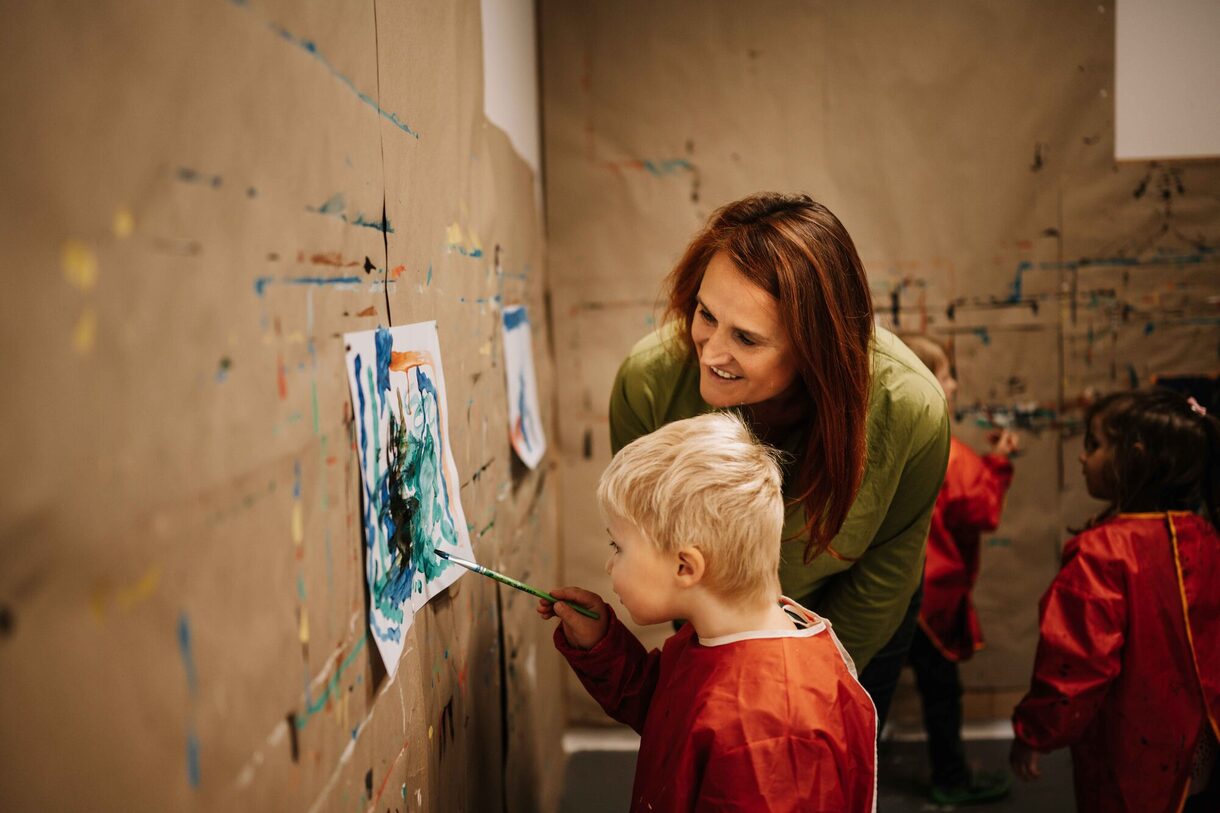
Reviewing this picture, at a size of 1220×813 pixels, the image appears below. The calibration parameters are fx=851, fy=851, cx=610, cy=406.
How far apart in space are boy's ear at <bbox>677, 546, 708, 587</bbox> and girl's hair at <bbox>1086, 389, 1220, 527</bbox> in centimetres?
115

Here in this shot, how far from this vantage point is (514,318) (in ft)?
5.51

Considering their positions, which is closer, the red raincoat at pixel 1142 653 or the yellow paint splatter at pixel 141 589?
the yellow paint splatter at pixel 141 589

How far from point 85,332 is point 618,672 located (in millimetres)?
878

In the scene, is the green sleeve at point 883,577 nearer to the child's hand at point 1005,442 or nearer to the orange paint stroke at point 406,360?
the orange paint stroke at point 406,360

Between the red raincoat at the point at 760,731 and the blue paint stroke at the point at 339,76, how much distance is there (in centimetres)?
67

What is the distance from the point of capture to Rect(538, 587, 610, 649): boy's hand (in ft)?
3.62

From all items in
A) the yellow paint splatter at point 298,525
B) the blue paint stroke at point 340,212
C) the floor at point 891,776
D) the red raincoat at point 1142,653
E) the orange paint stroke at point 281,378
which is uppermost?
the blue paint stroke at point 340,212

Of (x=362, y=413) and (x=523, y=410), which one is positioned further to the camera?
(x=523, y=410)

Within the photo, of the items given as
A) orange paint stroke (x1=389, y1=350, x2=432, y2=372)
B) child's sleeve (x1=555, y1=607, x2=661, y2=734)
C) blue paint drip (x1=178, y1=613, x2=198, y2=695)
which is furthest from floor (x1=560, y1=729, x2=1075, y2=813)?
blue paint drip (x1=178, y1=613, x2=198, y2=695)

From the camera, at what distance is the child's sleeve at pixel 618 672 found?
1134 millimetres

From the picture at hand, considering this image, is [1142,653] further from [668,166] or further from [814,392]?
[668,166]

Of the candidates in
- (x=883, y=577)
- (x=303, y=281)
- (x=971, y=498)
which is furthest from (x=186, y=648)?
(x=971, y=498)

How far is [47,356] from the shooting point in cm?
38

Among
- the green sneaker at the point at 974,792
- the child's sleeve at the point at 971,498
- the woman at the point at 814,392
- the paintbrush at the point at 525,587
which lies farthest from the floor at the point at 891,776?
the paintbrush at the point at 525,587
